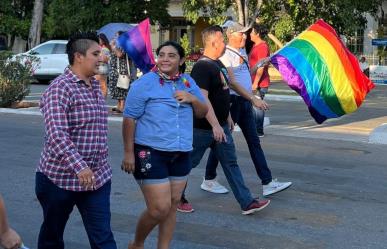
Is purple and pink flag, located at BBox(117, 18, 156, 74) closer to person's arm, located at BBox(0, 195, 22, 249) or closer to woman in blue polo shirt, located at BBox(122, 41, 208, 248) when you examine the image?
woman in blue polo shirt, located at BBox(122, 41, 208, 248)

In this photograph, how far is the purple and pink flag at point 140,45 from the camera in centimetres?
1212

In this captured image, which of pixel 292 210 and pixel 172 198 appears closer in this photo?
pixel 172 198

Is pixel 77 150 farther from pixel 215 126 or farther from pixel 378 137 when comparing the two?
pixel 378 137

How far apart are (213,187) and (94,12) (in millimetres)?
23862

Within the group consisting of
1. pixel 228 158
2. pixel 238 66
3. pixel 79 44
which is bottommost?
pixel 228 158

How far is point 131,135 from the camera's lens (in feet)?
15.9

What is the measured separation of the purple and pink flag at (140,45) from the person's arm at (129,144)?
707 centimetres

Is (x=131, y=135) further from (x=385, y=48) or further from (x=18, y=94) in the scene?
(x=385, y=48)

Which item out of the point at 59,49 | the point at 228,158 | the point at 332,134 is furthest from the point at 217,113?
the point at 59,49

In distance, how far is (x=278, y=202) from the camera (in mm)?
7336

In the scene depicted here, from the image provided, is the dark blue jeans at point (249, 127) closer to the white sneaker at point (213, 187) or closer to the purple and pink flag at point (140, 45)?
the white sneaker at point (213, 187)

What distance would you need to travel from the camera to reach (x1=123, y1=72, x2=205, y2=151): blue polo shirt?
190 inches

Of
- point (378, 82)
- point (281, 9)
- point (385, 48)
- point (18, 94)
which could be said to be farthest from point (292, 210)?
point (385, 48)

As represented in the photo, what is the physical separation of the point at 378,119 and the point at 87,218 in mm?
11901
